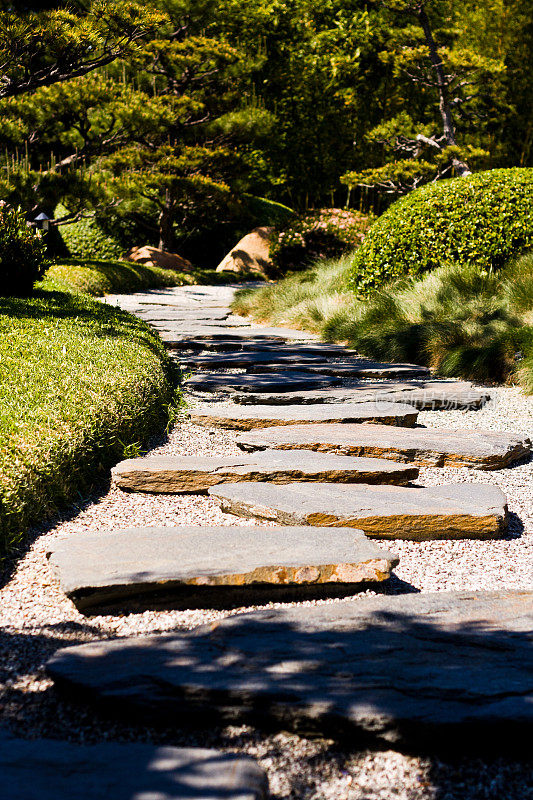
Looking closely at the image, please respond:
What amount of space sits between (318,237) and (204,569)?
510 inches

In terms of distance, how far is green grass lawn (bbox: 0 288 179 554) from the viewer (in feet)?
8.17

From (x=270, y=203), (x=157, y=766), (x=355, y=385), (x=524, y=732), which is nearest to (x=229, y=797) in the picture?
(x=157, y=766)

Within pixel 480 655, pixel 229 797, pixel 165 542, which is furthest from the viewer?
pixel 165 542

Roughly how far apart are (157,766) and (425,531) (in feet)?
4.99

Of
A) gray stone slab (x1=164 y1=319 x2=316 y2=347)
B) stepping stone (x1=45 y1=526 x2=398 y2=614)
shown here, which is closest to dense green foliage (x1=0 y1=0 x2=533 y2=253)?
gray stone slab (x1=164 y1=319 x2=316 y2=347)

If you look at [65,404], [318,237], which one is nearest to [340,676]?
[65,404]

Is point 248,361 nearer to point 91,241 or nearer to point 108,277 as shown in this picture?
point 108,277

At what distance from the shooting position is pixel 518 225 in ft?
24.8

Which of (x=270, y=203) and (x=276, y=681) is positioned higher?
(x=270, y=203)

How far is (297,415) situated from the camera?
12.9 feet

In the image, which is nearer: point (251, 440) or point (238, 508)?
point (238, 508)

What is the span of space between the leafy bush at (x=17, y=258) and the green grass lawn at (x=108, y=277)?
4.95 ft

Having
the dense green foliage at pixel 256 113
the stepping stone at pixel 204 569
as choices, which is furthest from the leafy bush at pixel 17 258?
the dense green foliage at pixel 256 113

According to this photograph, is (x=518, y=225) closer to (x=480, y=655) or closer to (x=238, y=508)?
(x=238, y=508)
